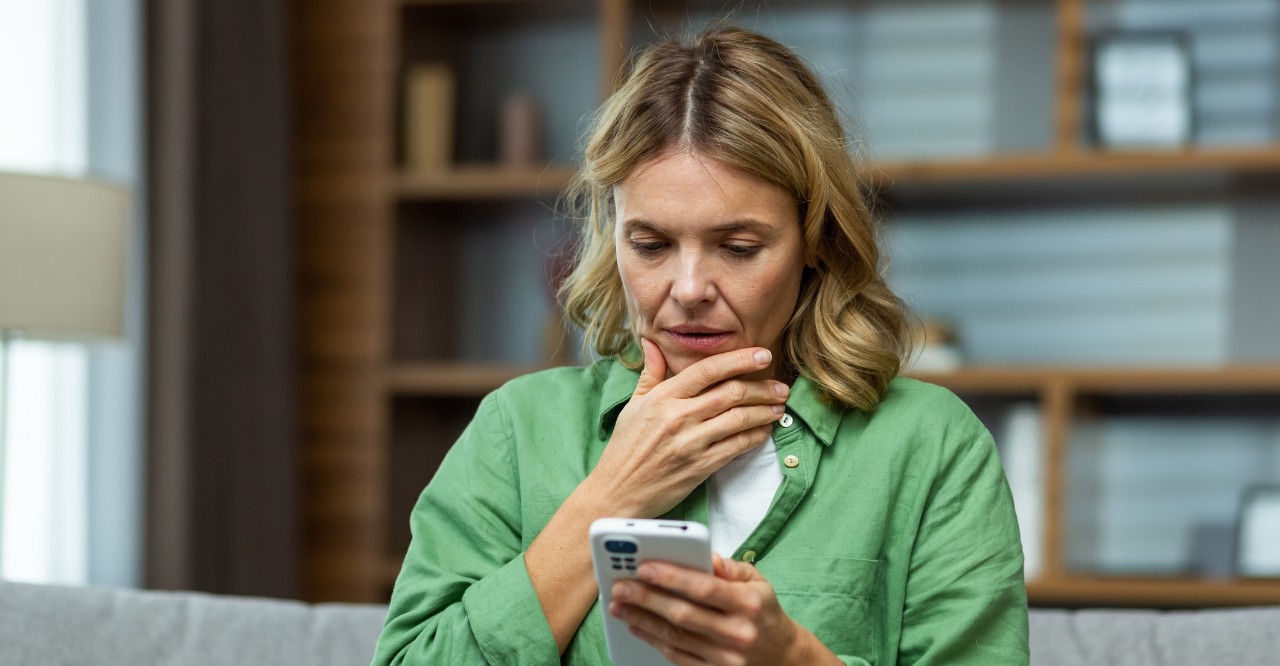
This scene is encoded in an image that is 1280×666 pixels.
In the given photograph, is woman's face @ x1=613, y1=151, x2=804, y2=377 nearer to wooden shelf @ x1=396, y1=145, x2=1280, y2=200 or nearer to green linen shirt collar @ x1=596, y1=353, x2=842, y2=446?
green linen shirt collar @ x1=596, y1=353, x2=842, y2=446

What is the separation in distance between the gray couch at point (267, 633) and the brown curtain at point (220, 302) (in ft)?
4.49

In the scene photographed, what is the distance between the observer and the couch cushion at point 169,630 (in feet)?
5.42

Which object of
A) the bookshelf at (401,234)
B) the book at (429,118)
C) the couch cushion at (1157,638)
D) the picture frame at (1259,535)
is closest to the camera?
the couch cushion at (1157,638)

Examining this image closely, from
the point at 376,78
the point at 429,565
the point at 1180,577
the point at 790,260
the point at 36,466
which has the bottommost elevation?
the point at 1180,577

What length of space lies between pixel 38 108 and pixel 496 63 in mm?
1228

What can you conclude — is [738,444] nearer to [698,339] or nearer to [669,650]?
[698,339]

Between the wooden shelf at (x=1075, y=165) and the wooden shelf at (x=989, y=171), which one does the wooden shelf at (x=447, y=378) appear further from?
the wooden shelf at (x=1075, y=165)

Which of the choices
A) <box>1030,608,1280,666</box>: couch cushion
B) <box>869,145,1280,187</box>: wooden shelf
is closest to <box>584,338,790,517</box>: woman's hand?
<box>1030,608,1280,666</box>: couch cushion

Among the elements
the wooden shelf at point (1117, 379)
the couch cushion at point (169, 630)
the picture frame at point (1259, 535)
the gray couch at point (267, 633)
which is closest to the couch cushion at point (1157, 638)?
the gray couch at point (267, 633)

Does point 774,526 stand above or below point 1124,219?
below

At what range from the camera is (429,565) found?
1.38 metres

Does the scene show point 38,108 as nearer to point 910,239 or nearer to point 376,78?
point 376,78

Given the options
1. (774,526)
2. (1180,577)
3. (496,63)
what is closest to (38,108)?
(496,63)

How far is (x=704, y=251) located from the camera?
1.34 meters
